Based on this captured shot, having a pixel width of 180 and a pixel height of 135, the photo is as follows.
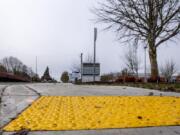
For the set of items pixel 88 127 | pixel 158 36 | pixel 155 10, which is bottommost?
pixel 88 127

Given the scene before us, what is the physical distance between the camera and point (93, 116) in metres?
6.99

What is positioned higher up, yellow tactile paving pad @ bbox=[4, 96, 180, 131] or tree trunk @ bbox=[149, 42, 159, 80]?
tree trunk @ bbox=[149, 42, 159, 80]

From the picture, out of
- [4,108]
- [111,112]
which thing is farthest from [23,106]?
[111,112]

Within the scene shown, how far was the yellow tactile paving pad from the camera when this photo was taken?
618 cm

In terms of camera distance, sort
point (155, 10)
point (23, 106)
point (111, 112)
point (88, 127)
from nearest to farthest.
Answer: point (88, 127), point (111, 112), point (23, 106), point (155, 10)

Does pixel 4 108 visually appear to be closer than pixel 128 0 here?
Yes

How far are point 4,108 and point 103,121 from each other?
7.70ft

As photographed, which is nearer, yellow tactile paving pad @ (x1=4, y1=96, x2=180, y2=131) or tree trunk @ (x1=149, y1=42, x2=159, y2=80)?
yellow tactile paving pad @ (x1=4, y1=96, x2=180, y2=131)

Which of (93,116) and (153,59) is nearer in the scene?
(93,116)

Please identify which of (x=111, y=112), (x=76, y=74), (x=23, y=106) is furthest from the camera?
(x=76, y=74)

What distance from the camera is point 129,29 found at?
30531mm

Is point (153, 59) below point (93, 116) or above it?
above

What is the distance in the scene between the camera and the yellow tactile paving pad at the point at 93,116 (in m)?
6.18

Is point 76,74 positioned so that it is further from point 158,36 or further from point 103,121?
point 103,121
